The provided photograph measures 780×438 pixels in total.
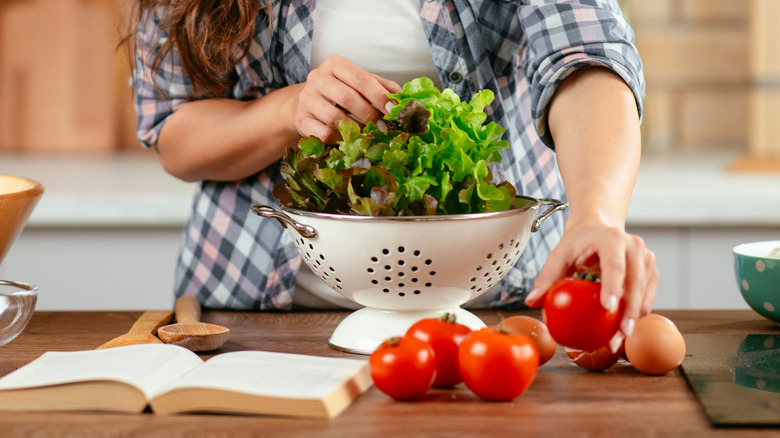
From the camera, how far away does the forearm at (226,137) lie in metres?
1.09

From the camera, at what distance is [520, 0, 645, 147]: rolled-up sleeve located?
38.2 inches

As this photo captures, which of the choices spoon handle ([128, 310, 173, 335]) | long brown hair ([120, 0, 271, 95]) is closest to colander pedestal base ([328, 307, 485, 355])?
spoon handle ([128, 310, 173, 335])

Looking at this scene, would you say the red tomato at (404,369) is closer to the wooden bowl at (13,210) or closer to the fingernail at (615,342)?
the fingernail at (615,342)

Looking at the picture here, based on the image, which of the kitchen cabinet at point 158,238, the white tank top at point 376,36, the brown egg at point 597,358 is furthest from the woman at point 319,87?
the kitchen cabinet at point 158,238

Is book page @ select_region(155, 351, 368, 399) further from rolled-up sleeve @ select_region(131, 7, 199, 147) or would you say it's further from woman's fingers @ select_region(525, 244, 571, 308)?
rolled-up sleeve @ select_region(131, 7, 199, 147)

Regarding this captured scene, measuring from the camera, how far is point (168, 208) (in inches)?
71.9

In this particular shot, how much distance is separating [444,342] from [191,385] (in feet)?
0.71

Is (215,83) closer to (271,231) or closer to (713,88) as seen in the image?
(271,231)

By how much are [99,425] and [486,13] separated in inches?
28.0

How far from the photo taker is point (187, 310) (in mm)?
1051

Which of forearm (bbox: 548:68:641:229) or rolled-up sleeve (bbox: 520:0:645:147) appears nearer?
forearm (bbox: 548:68:641:229)

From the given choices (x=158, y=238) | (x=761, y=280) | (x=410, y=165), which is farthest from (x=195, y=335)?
(x=158, y=238)

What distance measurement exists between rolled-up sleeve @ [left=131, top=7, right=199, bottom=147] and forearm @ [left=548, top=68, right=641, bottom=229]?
511mm

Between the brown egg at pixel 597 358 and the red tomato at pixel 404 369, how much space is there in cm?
16
